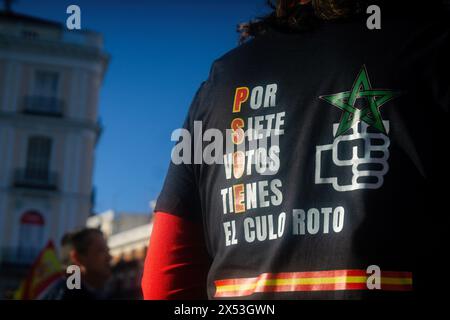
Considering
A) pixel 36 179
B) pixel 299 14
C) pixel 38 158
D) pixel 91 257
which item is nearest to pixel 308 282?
pixel 299 14

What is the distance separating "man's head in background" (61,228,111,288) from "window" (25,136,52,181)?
23616 millimetres

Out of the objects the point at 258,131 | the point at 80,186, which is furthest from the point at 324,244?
the point at 80,186

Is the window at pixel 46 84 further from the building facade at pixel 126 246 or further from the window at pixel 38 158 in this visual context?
the building facade at pixel 126 246

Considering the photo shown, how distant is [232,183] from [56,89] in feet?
92.5

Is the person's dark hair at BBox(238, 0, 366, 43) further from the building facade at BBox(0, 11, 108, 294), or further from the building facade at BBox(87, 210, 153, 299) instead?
the building facade at BBox(0, 11, 108, 294)

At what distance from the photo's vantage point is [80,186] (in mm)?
29266

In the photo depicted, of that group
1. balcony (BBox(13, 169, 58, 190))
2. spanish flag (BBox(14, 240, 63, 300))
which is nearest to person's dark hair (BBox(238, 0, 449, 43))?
spanish flag (BBox(14, 240, 63, 300))

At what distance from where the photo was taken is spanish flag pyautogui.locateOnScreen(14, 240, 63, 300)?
854 cm

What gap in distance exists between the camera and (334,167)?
1.44 meters

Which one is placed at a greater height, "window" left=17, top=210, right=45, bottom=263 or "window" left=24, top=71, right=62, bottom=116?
"window" left=24, top=71, right=62, bottom=116

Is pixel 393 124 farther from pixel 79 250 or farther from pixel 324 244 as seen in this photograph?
pixel 79 250

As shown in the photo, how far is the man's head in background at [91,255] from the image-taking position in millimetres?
5433

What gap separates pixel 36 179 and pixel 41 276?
20.0 meters

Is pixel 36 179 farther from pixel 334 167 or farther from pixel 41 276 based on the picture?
pixel 334 167
